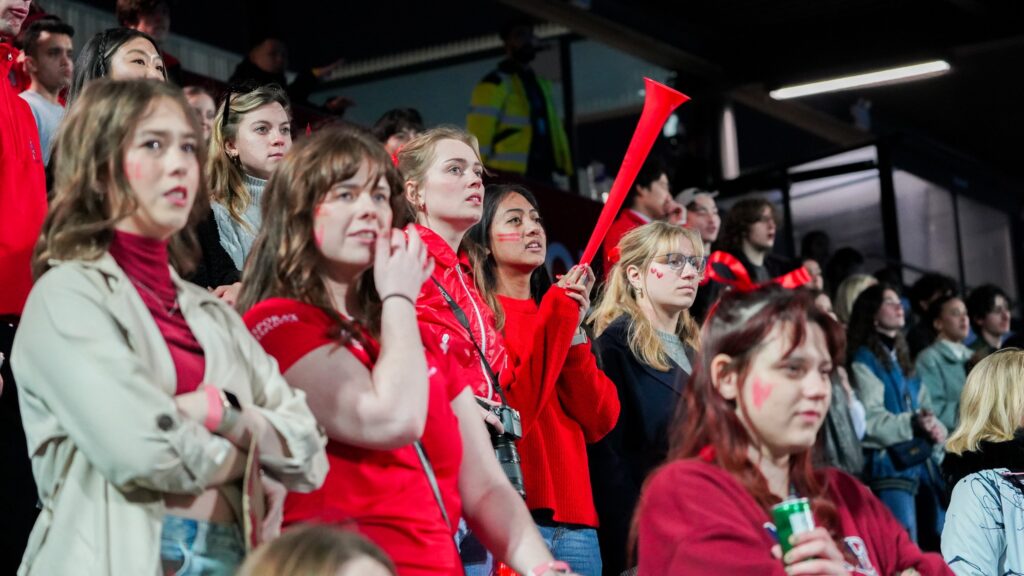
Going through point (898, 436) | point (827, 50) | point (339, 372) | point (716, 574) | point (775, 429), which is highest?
point (827, 50)

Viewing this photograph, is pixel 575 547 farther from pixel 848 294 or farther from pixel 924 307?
pixel 924 307

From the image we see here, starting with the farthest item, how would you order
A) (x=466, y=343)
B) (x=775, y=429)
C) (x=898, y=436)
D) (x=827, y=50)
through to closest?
(x=827, y=50) → (x=898, y=436) → (x=466, y=343) → (x=775, y=429)

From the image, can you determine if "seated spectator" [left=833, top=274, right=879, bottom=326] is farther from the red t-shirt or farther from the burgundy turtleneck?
the burgundy turtleneck

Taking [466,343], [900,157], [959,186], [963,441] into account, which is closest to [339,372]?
[466,343]

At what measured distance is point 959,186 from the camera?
49.1ft

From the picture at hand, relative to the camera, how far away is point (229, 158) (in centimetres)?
415

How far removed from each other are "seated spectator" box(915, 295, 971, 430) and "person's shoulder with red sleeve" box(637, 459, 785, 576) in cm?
Answer: 588

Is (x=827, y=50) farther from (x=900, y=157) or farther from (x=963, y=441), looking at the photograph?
(x=963, y=441)

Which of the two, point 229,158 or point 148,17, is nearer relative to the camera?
point 229,158

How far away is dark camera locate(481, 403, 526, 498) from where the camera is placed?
3785 mm

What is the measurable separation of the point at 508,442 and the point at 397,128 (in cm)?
253

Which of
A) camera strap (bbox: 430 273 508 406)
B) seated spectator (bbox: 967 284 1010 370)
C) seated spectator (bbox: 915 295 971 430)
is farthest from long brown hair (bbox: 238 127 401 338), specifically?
seated spectator (bbox: 967 284 1010 370)

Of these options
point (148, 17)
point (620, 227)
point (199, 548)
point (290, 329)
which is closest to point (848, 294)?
point (620, 227)

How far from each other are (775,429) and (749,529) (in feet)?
0.66
